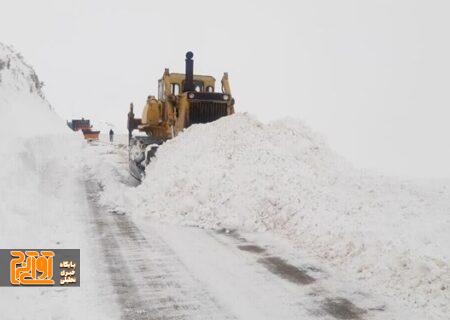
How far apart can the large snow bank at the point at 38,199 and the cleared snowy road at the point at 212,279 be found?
51 cm

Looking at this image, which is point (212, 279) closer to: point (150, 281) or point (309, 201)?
point (150, 281)

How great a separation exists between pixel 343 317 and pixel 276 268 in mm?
1977

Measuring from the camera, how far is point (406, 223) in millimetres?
8273

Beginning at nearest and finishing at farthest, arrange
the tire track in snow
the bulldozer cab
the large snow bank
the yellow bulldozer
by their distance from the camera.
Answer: the tire track in snow < the large snow bank < the yellow bulldozer < the bulldozer cab

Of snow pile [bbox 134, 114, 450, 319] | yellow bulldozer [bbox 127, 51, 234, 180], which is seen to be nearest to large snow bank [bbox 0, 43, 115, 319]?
snow pile [bbox 134, 114, 450, 319]

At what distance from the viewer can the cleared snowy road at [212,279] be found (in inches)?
220

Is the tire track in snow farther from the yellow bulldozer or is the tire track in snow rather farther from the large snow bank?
the yellow bulldozer

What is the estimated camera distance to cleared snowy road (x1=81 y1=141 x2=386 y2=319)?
560cm

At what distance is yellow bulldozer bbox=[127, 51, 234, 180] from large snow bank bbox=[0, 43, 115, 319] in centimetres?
264

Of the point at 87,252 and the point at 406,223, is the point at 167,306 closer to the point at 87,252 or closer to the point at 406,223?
the point at 87,252

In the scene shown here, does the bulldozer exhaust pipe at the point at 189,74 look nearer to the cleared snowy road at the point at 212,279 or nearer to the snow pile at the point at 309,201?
the snow pile at the point at 309,201

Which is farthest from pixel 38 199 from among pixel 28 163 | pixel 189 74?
pixel 189 74

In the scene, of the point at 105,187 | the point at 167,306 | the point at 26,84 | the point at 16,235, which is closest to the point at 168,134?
the point at 105,187

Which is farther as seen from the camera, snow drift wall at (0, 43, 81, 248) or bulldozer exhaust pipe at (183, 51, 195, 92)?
bulldozer exhaust pipe at (183, 51, 195, 92)
